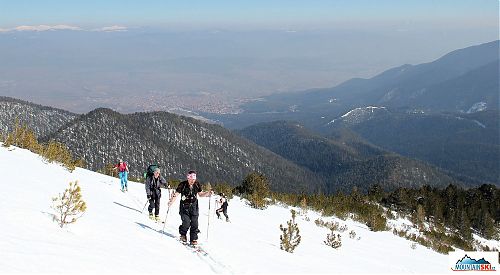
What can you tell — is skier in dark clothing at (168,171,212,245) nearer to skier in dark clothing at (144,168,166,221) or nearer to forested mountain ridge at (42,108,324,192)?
skier in dark clothing at (144,168,166,221)

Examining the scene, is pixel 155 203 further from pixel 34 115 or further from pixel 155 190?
pixel 34 115

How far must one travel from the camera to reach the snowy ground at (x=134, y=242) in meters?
7.77

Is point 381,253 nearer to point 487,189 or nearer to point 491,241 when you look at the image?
point 491,241

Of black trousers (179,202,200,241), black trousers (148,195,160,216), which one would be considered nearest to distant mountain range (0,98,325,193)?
black trousers (148,195,160,216)

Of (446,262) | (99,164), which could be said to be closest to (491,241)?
(446,262)

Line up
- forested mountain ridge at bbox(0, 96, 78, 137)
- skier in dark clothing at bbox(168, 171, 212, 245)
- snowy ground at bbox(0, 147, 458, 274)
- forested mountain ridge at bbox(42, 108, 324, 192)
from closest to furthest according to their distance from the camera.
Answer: snowy ground at bbox(0, 147, 458, 274) < skier in dark clothing at bbox(168, 171, 212, 245) < forested mountain ridge at bbox(42, 108, 324, 192) < forested mountain ridge at bbox(0, 96, 78, 137)

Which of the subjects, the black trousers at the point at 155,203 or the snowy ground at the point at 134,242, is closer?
the snowy ground at the point at 134,242

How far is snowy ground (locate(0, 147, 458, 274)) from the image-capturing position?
7770 mm

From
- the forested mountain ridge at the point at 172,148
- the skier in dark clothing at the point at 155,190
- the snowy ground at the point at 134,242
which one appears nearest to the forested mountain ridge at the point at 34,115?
the forested mountain ridge at the point at 172,148

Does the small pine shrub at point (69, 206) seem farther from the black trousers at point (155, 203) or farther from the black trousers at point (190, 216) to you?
the black trousers at point (155, 203)

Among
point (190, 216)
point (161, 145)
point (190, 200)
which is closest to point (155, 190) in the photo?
point (190, 216)

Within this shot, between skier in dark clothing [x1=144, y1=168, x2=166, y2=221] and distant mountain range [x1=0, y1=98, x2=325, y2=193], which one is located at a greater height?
skier in dark clothing [x1=144, y1=168, x2=166, y2=221]

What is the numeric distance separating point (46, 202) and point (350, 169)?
7625 inches

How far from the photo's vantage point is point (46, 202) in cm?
1123
